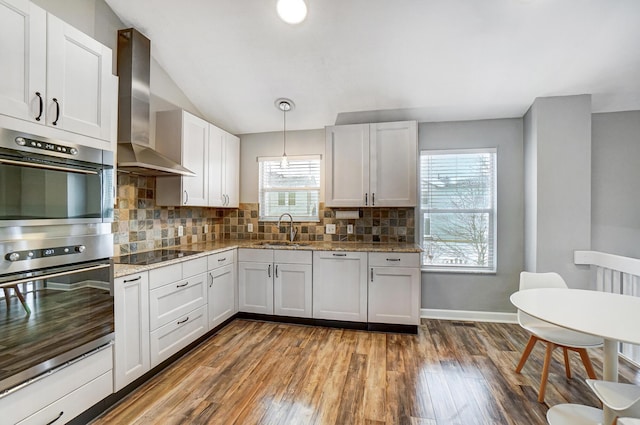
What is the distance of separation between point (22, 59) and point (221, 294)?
2.45m

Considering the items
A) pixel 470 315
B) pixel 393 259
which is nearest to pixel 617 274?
pixel 470 315

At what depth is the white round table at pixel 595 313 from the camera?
1.39m

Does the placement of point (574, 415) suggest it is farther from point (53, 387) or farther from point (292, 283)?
point (53, 387)

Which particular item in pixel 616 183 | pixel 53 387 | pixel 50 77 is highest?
pixel 50 77

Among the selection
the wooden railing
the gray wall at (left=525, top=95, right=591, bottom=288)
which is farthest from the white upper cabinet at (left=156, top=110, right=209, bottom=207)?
the wooden railing

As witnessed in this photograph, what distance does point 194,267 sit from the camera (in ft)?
9.14

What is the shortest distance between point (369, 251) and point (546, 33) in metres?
2.46

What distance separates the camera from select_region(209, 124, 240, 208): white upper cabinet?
3502mm

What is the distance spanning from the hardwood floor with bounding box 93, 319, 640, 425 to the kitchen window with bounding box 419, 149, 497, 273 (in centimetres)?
86

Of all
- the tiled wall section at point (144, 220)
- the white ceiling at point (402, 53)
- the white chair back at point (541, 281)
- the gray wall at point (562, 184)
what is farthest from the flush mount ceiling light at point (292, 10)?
the white chair back at point (541, 281)

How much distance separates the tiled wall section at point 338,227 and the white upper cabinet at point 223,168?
305 millimetres

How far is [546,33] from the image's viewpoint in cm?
243

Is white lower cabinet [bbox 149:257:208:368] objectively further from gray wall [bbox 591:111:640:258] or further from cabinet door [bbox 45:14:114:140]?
gray wall [bbox 591:111:640:258]

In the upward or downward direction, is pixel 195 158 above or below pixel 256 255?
above
